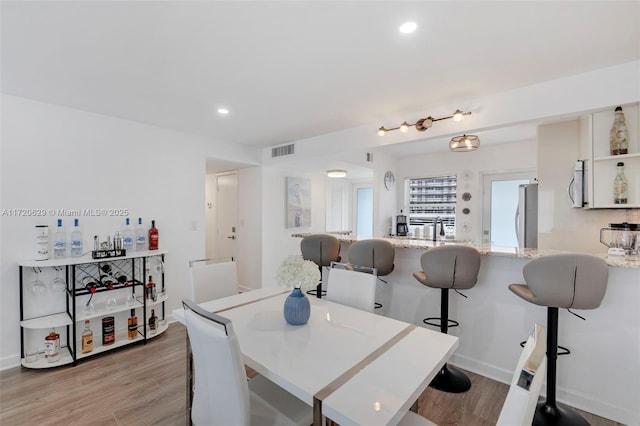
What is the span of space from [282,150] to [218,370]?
3617 mm

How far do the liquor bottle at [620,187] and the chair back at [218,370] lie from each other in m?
2.89

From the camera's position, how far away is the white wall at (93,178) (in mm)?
2592

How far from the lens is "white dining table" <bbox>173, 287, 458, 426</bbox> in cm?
100

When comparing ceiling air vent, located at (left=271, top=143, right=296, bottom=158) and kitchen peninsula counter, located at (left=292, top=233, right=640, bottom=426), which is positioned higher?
ceiling air vent, located at (left=271, top=143, right=296, bottom=158)

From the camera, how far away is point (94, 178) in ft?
9.99

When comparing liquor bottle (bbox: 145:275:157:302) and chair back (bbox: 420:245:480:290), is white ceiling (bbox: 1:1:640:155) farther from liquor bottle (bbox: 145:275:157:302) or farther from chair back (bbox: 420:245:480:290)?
liquor bottle (bbox: 145:275:157:302)

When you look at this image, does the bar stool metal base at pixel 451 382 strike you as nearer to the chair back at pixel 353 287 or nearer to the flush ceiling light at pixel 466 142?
the chair back at pixel 353 287

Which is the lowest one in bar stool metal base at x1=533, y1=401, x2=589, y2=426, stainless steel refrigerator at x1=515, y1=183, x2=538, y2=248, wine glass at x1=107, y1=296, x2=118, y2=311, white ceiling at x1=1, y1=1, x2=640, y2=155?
bar stool metal base at x1=533, y1=401, x2=589, y2=426

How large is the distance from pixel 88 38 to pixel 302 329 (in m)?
2.16

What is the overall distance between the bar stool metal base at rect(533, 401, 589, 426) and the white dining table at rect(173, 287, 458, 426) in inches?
47.7

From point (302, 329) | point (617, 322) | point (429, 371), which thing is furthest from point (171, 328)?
point (617, 322)

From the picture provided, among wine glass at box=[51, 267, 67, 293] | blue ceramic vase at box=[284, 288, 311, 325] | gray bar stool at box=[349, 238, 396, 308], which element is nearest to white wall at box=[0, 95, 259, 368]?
wine glass at box=[51, 267, 67, 293]

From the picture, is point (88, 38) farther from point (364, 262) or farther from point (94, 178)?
point (364, 262)

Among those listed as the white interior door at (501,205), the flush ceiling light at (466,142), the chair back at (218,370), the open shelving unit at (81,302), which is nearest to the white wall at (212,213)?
the open shelving unit at (81,302)
